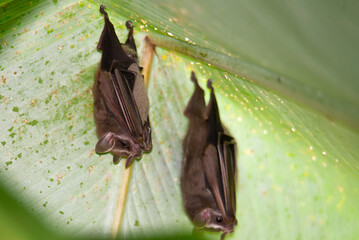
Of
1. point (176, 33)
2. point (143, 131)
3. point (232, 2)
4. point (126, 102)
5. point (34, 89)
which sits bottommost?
point (143, 131)

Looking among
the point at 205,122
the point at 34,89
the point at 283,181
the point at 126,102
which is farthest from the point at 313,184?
the point at 34,89

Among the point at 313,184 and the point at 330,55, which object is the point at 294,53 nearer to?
the point at 330,55

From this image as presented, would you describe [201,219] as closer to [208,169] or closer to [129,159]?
[208,169]

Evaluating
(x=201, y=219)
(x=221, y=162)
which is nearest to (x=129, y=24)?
(x=221, y=162)

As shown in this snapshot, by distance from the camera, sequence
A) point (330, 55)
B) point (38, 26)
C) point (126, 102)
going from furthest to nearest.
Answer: point (126, 102) → point (38, 26) → point (330, 55)

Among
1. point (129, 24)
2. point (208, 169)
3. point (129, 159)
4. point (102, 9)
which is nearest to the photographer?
point (102, 9)

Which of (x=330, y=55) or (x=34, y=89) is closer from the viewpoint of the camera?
(x=330, y=55)

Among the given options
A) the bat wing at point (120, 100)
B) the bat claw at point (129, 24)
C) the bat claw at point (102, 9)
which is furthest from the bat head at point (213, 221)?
the bat claw at point (102, 9)
